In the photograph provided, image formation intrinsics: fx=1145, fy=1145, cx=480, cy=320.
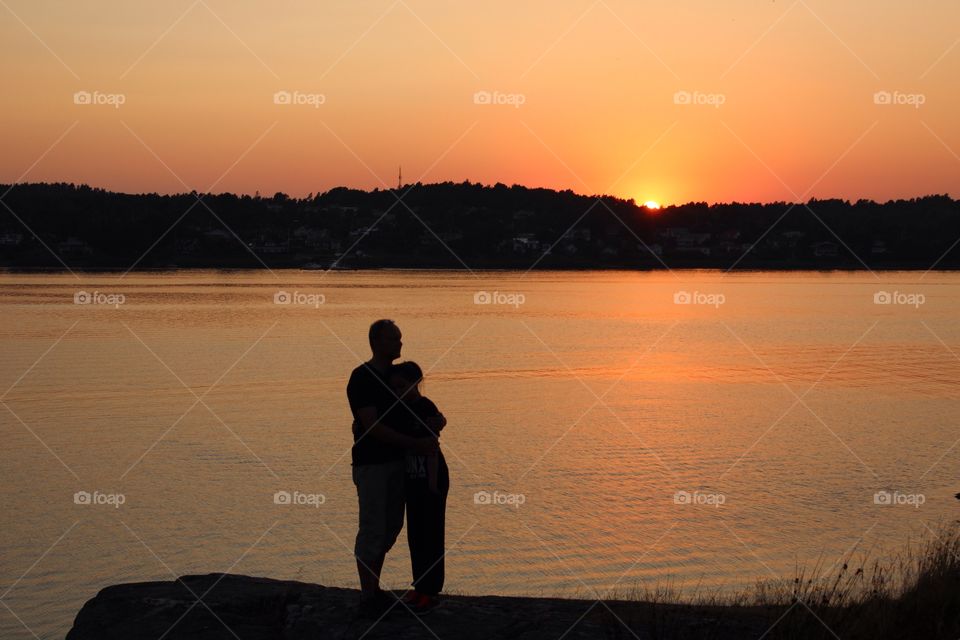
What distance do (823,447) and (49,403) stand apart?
19.8 metres

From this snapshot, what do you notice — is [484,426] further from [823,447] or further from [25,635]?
[25,635]

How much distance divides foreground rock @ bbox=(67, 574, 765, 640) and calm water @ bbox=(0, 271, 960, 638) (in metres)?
4.48

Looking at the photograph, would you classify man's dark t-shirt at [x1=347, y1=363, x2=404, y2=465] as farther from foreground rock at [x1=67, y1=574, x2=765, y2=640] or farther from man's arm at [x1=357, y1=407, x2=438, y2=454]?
foreground rock at [x1=67, y1=574, x2=765, y2=640]

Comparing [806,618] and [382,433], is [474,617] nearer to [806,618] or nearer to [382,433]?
[382,433]

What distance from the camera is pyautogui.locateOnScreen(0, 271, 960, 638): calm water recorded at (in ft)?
50.4

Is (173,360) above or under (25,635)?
above

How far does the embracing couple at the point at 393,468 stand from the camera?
7.69m

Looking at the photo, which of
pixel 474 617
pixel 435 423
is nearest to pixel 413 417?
pixel 435 423

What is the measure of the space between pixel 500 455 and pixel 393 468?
1570cm

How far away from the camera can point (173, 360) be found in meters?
42.2

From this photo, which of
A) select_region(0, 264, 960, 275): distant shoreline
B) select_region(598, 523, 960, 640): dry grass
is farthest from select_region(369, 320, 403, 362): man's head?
select_region(0, 264, 960, 275): distant shoreline

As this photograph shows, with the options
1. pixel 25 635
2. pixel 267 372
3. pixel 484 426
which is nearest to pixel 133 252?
pixel 267 372

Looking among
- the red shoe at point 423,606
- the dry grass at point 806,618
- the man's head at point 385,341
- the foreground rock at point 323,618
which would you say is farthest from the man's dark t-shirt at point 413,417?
the dry grass at point 806,618

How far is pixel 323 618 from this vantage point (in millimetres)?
8062
